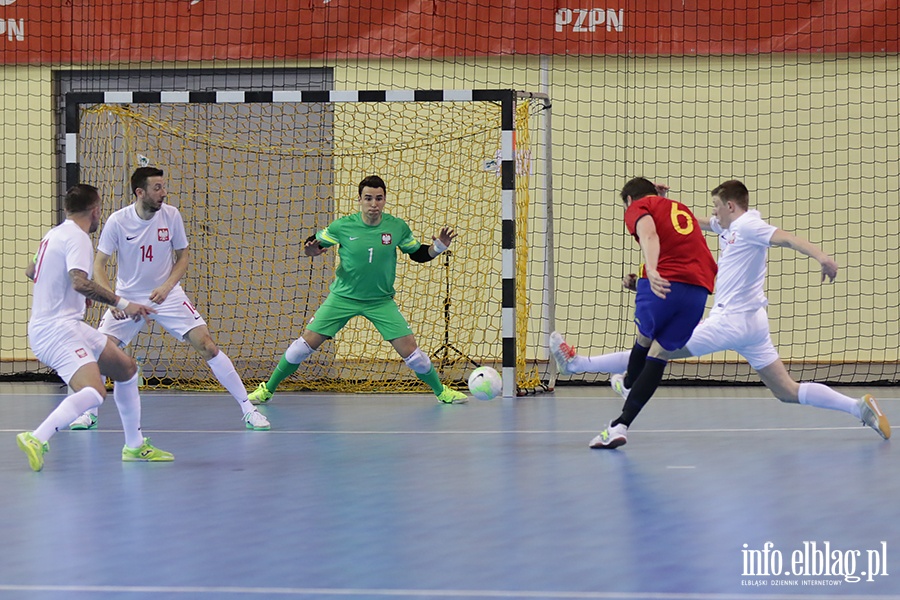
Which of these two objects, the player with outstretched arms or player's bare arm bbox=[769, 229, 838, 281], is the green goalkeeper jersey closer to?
the player with outstretched arms

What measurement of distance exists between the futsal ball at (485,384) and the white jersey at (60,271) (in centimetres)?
330

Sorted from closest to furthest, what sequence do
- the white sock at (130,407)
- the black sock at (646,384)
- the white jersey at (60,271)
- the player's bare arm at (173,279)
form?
the white jersey at (60,271) → the white sock at (130,407) → the black sock at (646,384) → the player's bare arm at (173,279)

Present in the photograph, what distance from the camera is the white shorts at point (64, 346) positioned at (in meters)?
6.32

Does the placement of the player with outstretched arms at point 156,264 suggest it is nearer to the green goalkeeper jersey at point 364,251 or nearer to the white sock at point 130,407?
the white sock at point 130,407

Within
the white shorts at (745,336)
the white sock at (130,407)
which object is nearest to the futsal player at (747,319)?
the white shorts at (745,336)

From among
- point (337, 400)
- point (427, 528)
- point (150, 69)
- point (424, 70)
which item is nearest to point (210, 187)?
point (150, 69)

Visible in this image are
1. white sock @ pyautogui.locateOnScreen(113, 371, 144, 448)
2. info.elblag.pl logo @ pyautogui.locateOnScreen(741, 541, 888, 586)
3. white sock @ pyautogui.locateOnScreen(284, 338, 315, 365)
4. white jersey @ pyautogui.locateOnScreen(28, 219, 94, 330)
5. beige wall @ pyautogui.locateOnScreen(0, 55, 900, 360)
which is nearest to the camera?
info.elblag.pl logo @ pyautogui.locateOnScreen(741, 541, 888, 586)

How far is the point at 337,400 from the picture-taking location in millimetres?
9781

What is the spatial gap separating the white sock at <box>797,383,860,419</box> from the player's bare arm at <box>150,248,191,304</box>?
3854 millimetres

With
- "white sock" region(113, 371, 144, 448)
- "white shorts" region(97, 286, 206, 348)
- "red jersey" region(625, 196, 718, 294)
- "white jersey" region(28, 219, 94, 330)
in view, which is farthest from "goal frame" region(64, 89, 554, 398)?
"white sock" region(113, 371, 144, 448)

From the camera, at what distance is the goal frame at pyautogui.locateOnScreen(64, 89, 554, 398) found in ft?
31.2

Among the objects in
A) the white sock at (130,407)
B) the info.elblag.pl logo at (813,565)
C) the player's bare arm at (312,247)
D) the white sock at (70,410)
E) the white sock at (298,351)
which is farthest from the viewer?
the white sock at (298,351)

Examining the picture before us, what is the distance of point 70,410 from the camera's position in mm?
6164

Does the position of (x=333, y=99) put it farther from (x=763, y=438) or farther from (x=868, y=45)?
(x=868, y=45)
